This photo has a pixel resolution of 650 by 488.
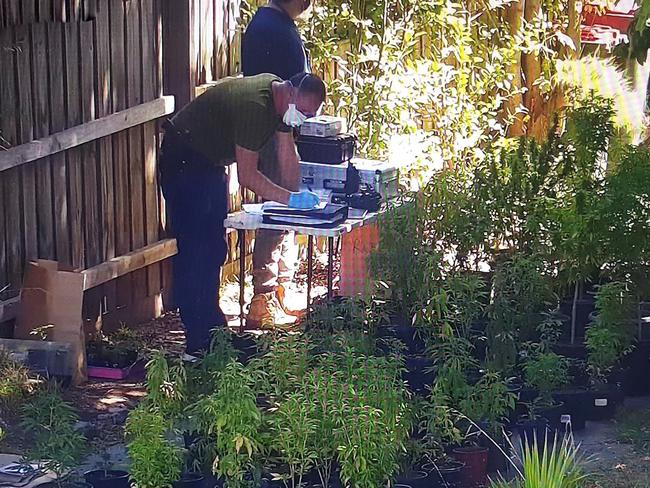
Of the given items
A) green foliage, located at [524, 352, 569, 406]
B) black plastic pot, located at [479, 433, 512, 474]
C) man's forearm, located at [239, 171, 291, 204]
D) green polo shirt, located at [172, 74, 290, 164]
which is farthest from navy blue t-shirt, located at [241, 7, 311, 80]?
black plastic pot, located at [479, 433, 512, 474]

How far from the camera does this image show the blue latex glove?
6664mm

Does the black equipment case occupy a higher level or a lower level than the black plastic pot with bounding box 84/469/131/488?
higher

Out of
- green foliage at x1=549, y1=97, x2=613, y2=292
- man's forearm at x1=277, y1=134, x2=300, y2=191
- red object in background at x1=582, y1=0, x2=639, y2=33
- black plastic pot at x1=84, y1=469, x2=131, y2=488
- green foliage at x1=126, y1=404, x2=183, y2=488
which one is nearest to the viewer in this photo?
green foliage at x1=126, y1=404, x2=183, y2=488

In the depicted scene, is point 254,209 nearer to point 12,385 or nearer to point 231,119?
point 231,119

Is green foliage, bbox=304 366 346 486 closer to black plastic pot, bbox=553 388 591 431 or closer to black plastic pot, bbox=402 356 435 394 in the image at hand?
black plastic pot, bbox=402 356 435 394

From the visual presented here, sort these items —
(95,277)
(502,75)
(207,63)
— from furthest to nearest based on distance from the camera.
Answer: (502,75)
(207,63)
(95,277)

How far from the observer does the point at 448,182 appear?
21.6 ft

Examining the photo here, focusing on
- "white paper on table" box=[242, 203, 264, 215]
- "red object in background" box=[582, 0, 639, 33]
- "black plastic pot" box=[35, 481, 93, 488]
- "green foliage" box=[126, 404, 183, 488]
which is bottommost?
"black plastic pot" box=[35, 481, 93, 488]

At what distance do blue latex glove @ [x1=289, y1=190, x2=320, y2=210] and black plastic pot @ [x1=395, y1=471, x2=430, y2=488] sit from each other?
2306 mm

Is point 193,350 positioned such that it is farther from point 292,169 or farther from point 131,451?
point 131,451

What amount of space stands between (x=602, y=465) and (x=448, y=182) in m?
1.91

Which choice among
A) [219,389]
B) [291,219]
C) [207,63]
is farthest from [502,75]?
[219,389]

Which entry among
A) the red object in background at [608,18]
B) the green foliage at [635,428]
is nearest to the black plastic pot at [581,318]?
the green foliage at [635,428]

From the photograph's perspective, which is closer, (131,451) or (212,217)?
(131,451)
